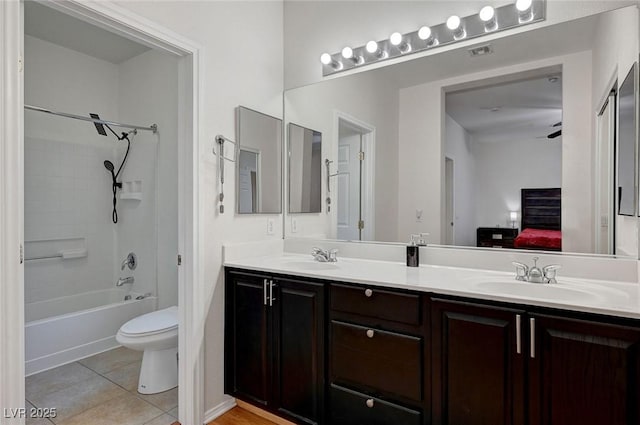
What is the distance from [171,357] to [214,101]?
1.71m

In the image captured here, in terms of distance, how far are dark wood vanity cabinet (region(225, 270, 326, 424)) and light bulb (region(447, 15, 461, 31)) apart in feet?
5.14

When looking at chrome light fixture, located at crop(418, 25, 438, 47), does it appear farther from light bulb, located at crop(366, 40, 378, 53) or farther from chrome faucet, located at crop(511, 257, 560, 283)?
chrome faucet, located at crop(511, 257, 560, 283)

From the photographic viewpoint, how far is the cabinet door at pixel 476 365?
4.17 ft

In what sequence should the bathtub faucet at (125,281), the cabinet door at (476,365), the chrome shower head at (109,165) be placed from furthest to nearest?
the chrome shower head at (109,165) < the bathtub faucet at (125,281) < the cabinet door at (476,365)

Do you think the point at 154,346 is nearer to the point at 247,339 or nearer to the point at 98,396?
the point at 98,396

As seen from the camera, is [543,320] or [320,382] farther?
[320,382]

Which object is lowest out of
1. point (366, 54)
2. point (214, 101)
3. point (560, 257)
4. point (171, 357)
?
point (171, 357)

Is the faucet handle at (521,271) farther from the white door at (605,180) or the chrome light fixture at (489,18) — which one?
the chrome light fixture at (489,18)


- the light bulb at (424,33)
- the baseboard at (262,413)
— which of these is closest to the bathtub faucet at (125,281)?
the baseboard at (262,413)

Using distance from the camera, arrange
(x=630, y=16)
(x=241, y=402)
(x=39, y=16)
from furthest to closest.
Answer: (x=39, y=16) → (x=241, y=402) → (x=630, y=16)

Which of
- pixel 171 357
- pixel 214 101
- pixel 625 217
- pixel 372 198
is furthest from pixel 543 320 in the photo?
pixel 171 357

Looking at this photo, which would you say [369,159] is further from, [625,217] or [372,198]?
[625,217]

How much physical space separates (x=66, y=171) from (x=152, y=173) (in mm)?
834

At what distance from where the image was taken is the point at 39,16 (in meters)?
2.63
